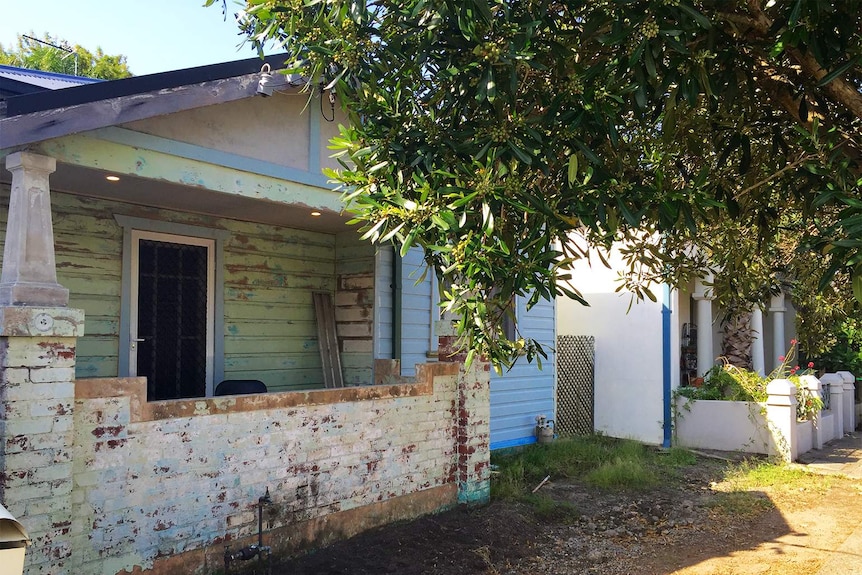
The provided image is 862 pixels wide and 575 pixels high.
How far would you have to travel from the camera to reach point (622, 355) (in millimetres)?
13469

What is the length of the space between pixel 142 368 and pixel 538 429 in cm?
662

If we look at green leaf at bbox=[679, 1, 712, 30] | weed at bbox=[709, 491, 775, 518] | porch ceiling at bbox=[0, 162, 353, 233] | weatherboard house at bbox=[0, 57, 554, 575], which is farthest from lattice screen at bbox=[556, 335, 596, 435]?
green leaf at bbox=[679, 1, 712, 30]

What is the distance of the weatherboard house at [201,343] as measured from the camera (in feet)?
15.0

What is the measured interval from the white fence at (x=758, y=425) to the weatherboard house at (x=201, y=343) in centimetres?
580

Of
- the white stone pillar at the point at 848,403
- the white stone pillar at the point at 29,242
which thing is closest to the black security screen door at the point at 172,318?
the white stone pillar at the point at 29,242

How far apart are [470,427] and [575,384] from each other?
617 centimetres

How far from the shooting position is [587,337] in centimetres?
1382

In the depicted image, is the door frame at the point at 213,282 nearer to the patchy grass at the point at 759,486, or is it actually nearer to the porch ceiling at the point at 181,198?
the porch ceiling at the point at 181,198

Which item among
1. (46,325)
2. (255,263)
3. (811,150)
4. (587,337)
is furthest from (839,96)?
(587,337)

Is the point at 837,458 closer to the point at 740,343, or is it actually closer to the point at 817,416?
the point at 817,416

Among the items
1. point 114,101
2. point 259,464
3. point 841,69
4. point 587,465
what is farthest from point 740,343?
point 114,101

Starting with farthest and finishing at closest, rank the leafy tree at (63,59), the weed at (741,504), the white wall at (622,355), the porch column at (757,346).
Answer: the leafy tree at (63,59) < the porch column at (757,346) < the white wall at (622,355) < the weed at (741,504)

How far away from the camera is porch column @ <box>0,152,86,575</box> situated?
4.32 meters

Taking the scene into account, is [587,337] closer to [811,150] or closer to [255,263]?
[255,263]
